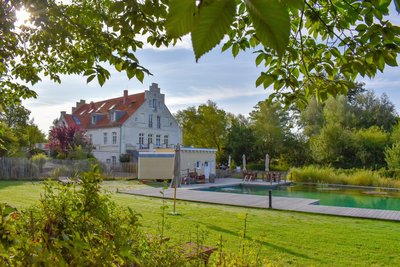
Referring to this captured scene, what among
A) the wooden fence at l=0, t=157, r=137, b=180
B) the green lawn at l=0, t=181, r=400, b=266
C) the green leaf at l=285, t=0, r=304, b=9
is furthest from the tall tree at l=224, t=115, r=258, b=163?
the green leaf at l=285, t=0, r=304, b=9

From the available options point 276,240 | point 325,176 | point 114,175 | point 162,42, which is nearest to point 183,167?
point 114,175

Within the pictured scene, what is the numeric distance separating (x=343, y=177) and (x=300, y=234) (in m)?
19.9

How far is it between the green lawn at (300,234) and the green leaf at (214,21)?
4.14 metres

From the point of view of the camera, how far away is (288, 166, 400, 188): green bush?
24.6 meters

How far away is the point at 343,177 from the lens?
26.4 meters

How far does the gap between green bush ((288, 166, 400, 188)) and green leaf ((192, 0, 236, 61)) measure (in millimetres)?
26967

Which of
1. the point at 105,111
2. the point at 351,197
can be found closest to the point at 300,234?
the point at 351,197

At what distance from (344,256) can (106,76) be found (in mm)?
5925

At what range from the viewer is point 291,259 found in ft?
20.6

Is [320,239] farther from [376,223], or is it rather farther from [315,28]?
[315,28]

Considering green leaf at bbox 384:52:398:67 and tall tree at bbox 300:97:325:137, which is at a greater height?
tall tree at bbox 300:97:325:137

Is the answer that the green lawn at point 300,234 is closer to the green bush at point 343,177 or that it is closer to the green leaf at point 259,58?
the green leaf at point 259,58

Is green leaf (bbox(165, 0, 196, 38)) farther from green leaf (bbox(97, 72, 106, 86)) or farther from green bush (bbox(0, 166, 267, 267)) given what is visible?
green leaf (bbox(97, 72, 106, 86))

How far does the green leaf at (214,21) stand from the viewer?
0.53 meters
